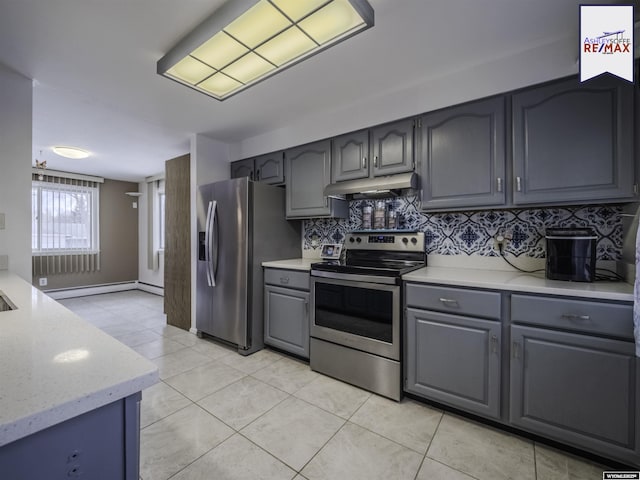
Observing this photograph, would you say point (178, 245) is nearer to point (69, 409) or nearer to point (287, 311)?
point (287, 311)

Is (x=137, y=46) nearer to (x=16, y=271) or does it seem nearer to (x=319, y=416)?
(x=16, y=271)

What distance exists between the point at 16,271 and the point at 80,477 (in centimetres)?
238

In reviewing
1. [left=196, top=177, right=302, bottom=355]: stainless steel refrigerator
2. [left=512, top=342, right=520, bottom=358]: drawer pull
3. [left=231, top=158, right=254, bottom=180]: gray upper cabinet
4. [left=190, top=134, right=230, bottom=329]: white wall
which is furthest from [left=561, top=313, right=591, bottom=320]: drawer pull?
[left=190, top=134, right=230, bottom=329]: white wall

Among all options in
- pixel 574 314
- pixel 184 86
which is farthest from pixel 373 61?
pixel 574 314

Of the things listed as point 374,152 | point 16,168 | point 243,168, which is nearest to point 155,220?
point 243,168

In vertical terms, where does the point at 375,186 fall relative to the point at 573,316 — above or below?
above

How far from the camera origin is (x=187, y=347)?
292 cm

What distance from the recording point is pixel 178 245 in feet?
11.6

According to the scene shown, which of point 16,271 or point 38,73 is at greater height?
point 38,73

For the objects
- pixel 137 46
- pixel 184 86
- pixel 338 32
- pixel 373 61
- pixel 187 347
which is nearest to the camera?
pixel 338 32

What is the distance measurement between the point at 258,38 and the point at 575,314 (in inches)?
89.1

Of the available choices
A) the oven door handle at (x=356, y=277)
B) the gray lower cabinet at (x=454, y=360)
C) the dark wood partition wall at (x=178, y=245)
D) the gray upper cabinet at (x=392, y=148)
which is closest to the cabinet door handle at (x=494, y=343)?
the gray lower cabinet at (x=454, y=360)

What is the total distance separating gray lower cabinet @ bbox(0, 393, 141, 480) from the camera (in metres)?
0.48

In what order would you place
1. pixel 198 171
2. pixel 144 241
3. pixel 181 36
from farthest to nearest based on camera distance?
1. pixel 144 241
2. pixel 198 171
3. pixel 181 36
